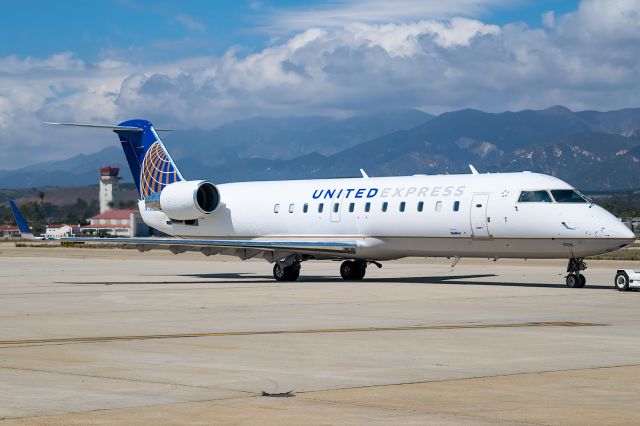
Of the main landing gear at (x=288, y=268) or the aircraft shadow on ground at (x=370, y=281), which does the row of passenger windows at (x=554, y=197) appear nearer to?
the aircraft shadow on ground at (x=370, y=281)

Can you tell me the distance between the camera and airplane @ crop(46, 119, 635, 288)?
3259 centimetres

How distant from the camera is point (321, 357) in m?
15.8

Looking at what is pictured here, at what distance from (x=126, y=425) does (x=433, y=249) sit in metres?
25.4

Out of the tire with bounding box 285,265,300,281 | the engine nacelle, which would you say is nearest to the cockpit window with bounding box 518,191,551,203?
the tire with bounding box 285,265,300,281

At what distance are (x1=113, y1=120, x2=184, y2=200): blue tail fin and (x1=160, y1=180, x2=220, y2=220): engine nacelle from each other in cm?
109

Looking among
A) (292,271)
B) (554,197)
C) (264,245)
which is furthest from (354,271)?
(554,197)

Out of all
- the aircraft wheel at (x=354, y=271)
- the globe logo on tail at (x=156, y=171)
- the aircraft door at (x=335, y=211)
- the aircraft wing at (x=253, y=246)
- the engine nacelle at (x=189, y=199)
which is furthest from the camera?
the globe logo on tail at (x=156, y=171)

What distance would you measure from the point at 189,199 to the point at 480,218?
493 inches

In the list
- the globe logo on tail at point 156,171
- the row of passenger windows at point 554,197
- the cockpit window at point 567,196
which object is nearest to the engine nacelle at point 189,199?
the globe logo on tail at point 156,171

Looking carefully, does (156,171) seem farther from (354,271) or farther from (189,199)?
(354,271)

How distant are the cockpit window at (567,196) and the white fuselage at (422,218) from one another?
0.48ft

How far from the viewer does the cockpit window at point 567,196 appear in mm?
32656

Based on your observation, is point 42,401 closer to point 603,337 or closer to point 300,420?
point 300,420

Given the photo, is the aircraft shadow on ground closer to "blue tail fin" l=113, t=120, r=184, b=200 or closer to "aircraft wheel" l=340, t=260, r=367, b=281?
"aircraft wheel" l=340, t=260, r=367, b=281
